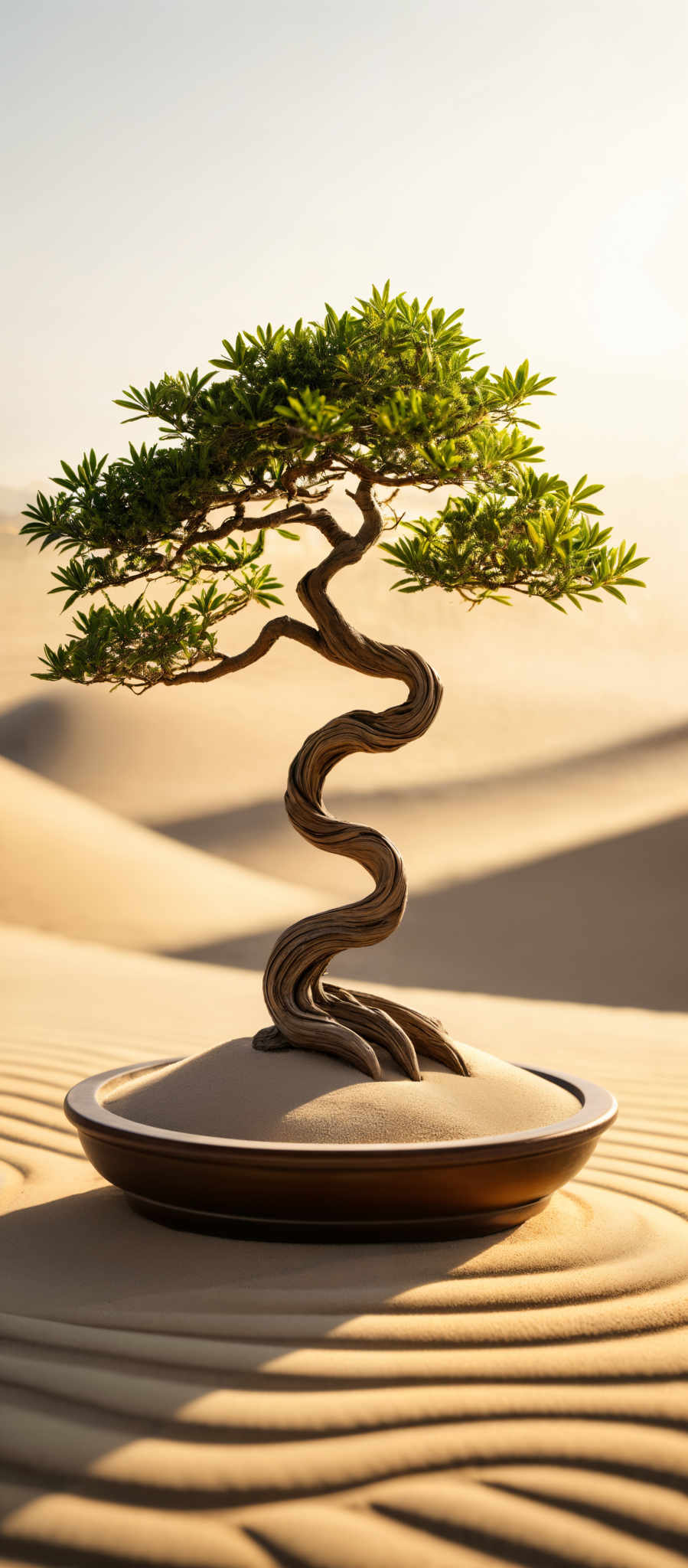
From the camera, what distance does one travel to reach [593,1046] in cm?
535

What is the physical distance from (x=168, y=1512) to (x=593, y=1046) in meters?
4.06

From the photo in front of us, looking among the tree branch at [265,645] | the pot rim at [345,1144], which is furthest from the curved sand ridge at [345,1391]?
the tree branch at [265,645]

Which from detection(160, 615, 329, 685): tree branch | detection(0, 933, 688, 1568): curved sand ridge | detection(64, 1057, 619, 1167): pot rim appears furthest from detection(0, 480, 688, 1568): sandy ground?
detection(160, 615, 329, 685): tree branch

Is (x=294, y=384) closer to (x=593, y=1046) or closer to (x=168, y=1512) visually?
(x=168, y=1512)

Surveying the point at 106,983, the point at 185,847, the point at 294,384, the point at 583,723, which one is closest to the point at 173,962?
the point at 106,983

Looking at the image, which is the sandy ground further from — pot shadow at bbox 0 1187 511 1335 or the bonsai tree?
the bonsai tree

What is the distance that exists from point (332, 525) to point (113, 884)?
9586 mm

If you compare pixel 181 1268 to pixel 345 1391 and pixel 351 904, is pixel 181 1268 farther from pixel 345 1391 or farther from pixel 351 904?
pixel 351 904

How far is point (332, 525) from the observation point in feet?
10.1

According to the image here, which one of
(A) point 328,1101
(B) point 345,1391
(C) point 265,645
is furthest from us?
(C) point 265,645

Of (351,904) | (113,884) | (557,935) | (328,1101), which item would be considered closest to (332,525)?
(351,904)

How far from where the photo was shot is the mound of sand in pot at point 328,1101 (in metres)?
2.47

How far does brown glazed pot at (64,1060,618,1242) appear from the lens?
7.45ft

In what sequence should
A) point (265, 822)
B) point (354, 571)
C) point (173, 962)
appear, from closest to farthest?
point (173, 962), point (265, 822), point (354, 571)
